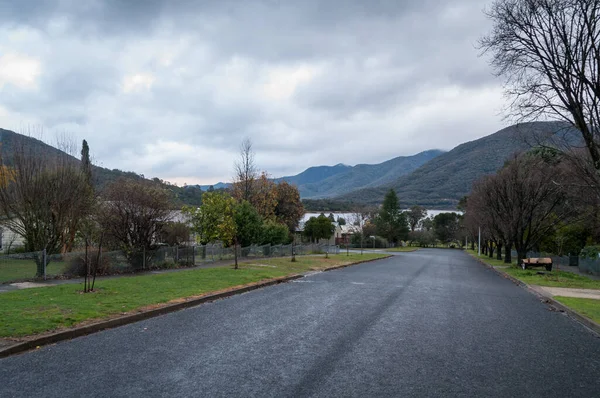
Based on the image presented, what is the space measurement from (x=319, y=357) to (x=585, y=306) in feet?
34.3

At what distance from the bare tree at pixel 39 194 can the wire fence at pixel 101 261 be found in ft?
7.72

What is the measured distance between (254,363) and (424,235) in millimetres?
117670

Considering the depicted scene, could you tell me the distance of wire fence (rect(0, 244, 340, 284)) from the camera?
15203 millimetres

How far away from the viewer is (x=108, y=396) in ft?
17.0

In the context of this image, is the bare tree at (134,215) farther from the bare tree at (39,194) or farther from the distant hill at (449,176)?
the distant hill at (449,176)

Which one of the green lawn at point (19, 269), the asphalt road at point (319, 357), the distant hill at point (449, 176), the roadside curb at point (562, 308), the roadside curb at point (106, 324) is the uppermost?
the distant hill at point (449, 176)

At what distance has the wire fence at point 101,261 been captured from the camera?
15.2 meters

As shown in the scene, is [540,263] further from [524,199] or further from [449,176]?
[449,176]

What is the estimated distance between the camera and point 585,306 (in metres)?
13.6

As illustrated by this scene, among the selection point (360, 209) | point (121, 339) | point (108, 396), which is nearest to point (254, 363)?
point (108, 396)

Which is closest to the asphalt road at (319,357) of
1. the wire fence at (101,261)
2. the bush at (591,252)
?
the wire fence at (101,261)

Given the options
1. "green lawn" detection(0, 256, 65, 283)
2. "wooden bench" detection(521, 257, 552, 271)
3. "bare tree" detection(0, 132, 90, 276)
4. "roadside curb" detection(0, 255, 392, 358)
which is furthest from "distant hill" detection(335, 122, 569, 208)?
"green lawn" detection(0, 256, 65, 283)

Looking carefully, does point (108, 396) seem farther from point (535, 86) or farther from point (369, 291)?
point (535, 86)

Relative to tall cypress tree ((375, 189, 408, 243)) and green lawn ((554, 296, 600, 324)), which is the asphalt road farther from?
tall cypress tree ((375, 189, 408, 243))
